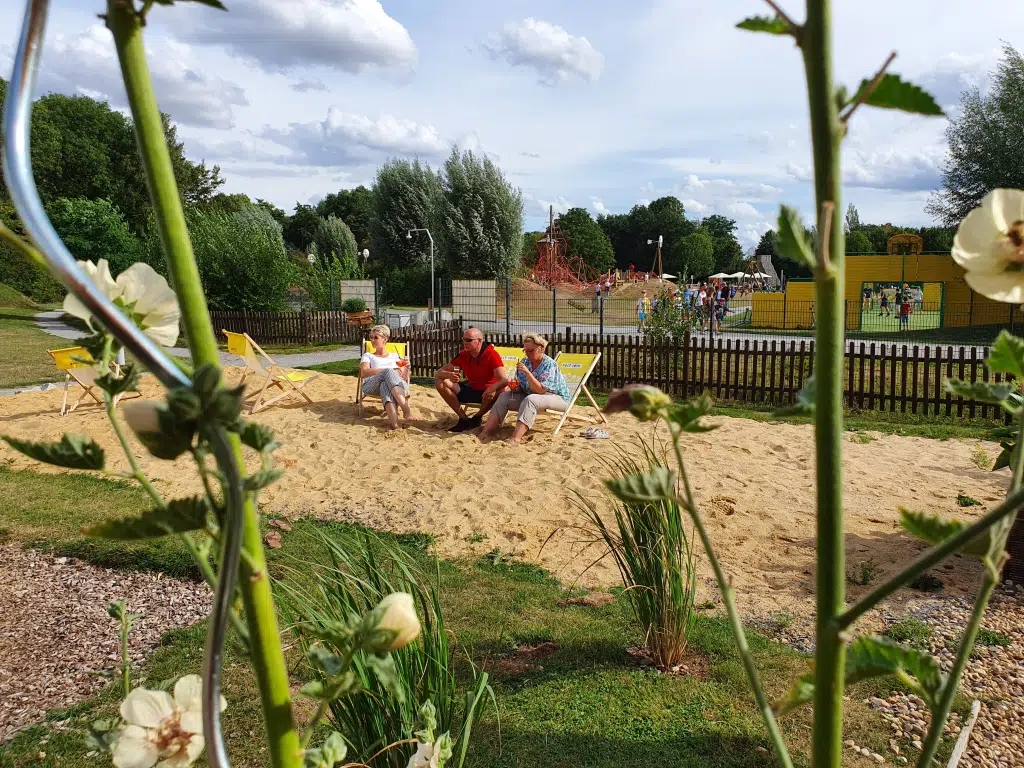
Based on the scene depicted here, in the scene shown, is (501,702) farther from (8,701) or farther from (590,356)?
(590,356)

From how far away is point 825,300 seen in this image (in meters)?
0.43

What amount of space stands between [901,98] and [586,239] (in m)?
78.3

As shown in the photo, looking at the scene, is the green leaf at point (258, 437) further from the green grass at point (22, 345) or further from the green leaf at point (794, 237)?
the green grass at point (22, 345)

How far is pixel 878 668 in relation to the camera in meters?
0.53

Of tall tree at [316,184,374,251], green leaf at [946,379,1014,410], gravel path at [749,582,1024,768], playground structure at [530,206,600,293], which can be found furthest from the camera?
tall tree at [316,184,374,251]

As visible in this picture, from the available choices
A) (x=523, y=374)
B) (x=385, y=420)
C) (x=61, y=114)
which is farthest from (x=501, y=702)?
(x=61, y=114)

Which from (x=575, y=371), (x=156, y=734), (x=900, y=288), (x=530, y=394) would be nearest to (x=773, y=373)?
(x=575, y=371)

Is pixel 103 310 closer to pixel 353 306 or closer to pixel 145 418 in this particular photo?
pixel 145 418

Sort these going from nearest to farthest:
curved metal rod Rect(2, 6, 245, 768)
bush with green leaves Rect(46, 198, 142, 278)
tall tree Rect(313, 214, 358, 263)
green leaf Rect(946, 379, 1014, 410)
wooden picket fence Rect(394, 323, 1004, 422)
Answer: curved metal rod Rect(2, 6, 245, 768) → green leaf Rect(946, 379, 1014, 410) → wooden picket fence Rect(394, 323, 1004, 422) → bush with green leaves Rect(46, 198, 142, 278) → tall tree Rect(313, 214, 358, 263)

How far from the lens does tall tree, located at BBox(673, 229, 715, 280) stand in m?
78.4

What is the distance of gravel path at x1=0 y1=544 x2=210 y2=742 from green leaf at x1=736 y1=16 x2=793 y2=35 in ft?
13.5

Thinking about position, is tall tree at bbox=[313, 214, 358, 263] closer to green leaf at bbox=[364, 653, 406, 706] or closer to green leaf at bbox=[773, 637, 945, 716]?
green leaf at bbox=[364, 653, 406, 706]

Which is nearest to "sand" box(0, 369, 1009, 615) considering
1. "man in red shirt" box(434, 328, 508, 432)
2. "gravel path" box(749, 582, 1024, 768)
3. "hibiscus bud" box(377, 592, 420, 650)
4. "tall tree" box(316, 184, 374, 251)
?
"gravel path" box(749, 582, 1024, 768)

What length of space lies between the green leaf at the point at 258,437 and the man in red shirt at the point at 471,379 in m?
8.72
